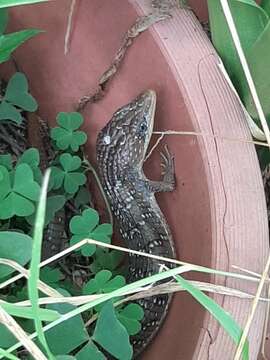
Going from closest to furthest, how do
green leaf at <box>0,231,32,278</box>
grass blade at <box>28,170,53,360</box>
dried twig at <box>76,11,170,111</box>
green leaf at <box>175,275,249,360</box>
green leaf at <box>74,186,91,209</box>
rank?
grass blade at <box>28,170,53,360</box> → green leaf at <box>175,275,249,360</box> → green leaf at <box>0,231,32,278</box> → dried twig at <box>76,11,170,111</box> → green leaf at <box>74,186,91,209</box>

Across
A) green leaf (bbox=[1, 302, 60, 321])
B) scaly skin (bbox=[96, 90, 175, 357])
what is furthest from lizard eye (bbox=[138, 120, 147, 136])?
green leaf (bbox=[1, 302, 60, 321])

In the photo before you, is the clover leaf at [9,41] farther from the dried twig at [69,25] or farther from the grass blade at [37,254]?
the grass blade at [37,254]

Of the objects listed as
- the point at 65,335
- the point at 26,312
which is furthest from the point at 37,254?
the point at 65,335

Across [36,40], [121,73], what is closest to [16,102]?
[36,40]

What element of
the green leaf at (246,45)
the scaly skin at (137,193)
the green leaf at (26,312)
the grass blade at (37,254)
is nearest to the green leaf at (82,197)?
the scaly skin at (137,193)

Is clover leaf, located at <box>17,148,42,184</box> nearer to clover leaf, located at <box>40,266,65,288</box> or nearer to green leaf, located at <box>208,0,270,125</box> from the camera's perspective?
clover leaf, located at <box>40,266,65,288</box>
